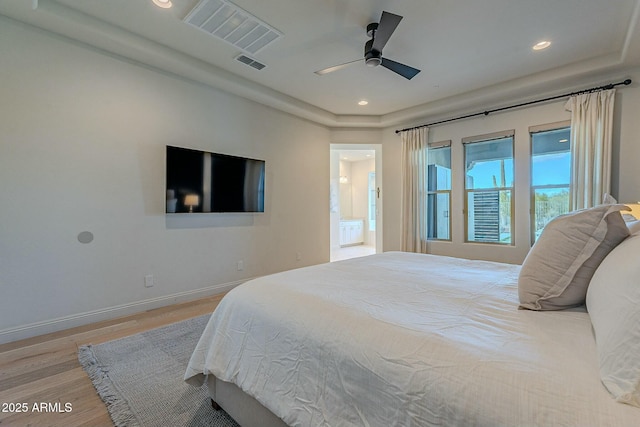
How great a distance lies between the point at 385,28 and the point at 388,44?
2.23 feet

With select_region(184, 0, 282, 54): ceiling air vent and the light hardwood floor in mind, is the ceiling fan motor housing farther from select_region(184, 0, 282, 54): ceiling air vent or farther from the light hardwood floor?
the light hardwood floor

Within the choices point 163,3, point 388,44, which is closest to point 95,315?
point 163,3

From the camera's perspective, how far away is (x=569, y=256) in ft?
3.56

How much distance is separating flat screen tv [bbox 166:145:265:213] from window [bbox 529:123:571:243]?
384cm

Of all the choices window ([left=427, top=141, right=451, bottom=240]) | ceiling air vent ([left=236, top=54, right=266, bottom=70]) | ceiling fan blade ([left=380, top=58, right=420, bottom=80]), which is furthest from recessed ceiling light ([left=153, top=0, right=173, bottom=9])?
window ([left=427, top=141, right=451, bottom=240])

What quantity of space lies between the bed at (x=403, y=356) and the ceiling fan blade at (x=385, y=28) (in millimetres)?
2019

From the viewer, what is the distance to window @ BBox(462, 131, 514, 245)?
4.05 metres

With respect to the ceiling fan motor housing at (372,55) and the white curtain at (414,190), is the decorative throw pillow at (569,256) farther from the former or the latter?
the white curtain at (414,190)

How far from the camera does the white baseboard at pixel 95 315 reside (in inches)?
92.3

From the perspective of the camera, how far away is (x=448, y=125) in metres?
4.54

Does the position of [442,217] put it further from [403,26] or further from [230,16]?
[230,16]

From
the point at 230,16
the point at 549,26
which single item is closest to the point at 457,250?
the point at 549,26

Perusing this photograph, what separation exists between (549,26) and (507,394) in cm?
336

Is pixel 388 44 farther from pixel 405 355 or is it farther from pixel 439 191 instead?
pixel 405 355
